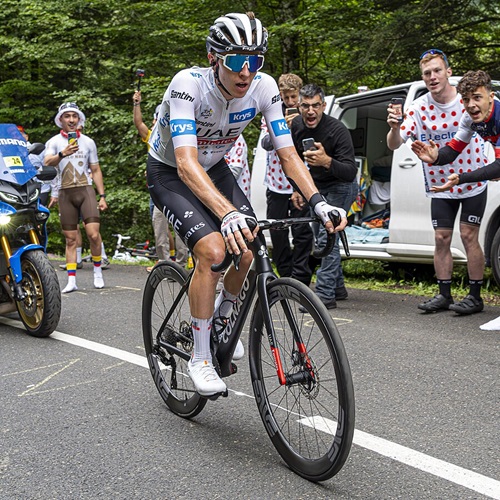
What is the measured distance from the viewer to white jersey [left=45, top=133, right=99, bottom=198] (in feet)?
31.2

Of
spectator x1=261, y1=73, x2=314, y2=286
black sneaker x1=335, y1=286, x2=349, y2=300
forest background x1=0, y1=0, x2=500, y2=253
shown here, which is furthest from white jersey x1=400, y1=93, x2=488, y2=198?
forest background x1=0, y1=0, x2=500, y2=253

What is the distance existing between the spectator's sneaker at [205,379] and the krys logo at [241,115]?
1228 mm

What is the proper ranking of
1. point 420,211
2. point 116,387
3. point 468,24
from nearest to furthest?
point 116,387 → point 420,211 → point 468,24

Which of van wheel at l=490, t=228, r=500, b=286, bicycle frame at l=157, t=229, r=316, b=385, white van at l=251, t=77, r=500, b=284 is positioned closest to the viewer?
bicycle frame at l=157, t=229, r=316, b=385

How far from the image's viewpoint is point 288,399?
3529 mm

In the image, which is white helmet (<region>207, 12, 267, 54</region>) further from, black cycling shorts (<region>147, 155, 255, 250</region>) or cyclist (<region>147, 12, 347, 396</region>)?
black cycling shorts (<region>147, 155, 255, 250</region>)

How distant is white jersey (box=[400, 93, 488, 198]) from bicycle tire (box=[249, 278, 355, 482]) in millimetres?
3924

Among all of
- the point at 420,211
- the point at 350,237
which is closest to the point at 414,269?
the point at 350,237

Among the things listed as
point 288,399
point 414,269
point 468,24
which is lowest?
point 414,269

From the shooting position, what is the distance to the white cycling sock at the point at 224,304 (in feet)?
12.8

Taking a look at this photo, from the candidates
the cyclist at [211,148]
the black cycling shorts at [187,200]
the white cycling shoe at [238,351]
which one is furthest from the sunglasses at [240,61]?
the white cycling shoe at [238,351]

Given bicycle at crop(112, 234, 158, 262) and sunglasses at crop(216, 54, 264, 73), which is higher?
sunglasses at crop(216, 54, 264, 73)

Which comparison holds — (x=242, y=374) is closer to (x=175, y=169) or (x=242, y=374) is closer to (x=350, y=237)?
(x=175, y=169)

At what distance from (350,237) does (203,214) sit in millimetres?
5633
